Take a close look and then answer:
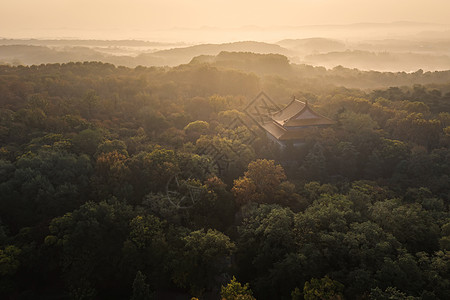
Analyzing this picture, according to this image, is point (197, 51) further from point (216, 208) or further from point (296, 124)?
point (216, 208)

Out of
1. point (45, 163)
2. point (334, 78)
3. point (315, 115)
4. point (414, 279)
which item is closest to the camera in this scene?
point (414, 279)

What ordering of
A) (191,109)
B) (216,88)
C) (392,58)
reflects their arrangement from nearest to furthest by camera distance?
(191,109) < (216,88) < (392,58)

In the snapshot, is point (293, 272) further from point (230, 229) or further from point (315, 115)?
point (315, 115)

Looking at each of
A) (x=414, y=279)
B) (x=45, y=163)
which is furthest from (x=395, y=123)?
(x=45, y=163)

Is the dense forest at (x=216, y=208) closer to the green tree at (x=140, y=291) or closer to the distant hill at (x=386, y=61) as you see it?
the green tree at (x=140, y=291)

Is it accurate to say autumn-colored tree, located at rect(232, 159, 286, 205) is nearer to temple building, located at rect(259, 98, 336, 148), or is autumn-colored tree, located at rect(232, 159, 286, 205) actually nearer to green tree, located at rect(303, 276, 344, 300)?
temple building, located at rect(259, 98, 336, 148)
